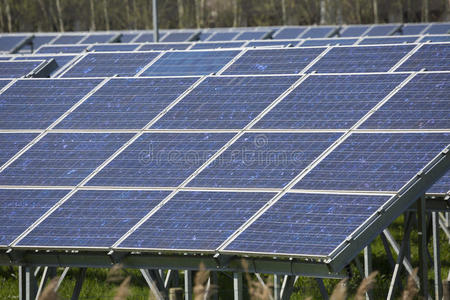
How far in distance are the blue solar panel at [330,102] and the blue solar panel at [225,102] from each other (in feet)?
0.72

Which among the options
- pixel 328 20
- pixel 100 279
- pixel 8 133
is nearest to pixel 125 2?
pixel 328 20

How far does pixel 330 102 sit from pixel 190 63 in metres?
5.99

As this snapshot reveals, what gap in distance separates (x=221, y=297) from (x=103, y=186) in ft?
21.3

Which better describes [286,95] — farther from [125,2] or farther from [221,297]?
[125,2]

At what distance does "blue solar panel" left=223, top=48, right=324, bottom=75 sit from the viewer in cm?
1355

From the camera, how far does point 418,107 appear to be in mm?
9469

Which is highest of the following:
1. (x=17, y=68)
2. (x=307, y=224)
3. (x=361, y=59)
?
(x=17, y=68)

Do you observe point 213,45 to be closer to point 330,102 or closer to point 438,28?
point 438,28

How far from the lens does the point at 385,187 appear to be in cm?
851

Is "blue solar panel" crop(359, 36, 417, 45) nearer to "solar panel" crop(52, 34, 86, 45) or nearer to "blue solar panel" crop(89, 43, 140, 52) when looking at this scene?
"blue solar panel" crop(89, 43, 140, 52)

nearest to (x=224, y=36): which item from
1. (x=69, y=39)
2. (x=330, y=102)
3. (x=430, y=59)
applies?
(x=69, y=39)

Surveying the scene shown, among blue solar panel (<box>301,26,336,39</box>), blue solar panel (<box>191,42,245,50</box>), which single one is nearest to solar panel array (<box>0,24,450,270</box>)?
blue solar panel (<box>191,42,245,50</box>)

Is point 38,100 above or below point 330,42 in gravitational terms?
above

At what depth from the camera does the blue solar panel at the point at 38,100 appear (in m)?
10.9
